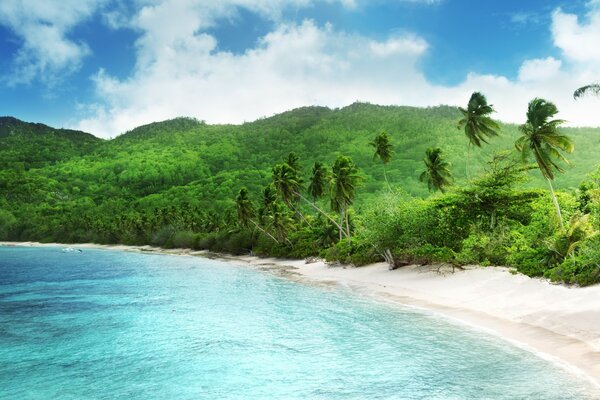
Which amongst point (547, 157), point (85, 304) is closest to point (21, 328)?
point (85, 304)

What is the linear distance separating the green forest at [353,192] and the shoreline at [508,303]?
1.72 meters

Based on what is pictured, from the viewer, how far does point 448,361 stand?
1916 cm

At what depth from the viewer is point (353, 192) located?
64.2 meters

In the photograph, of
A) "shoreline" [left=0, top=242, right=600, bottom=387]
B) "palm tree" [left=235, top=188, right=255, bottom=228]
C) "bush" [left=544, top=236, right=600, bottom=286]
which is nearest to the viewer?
"shoreline" [left=0, top=242, right=600, bottom=387]

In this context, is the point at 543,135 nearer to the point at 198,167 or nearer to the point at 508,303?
the point at 508,303

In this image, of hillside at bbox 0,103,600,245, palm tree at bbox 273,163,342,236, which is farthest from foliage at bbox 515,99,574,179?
hillside at bbox 0,103,600,245

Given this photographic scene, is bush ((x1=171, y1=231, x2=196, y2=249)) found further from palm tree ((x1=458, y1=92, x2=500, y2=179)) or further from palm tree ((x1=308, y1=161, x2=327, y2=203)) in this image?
palm tree ((x1=458, y1=92, x2=500, y2=179))

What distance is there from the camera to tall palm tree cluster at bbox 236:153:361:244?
209ft

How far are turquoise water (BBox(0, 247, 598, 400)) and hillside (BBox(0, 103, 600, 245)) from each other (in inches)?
3457

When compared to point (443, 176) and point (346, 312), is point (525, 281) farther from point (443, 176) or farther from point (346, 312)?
point (443, 176)

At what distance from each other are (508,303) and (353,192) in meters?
37.7

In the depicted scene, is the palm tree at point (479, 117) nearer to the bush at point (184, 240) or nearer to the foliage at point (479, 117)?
the foliage at point (479, 117)

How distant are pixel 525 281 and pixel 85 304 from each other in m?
33.6

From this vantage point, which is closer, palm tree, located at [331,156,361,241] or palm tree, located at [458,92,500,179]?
palm tree, located at [458,92,500,179]
